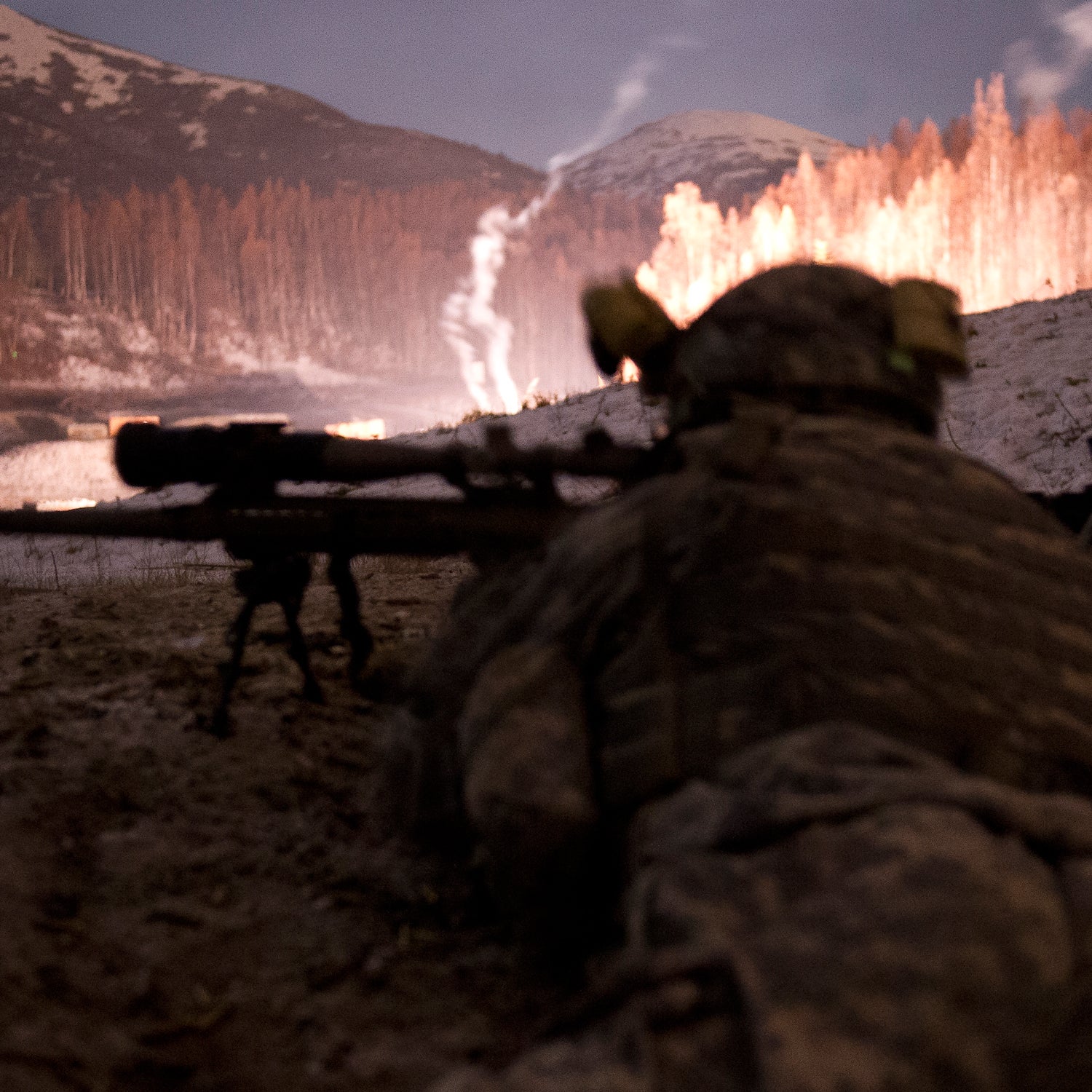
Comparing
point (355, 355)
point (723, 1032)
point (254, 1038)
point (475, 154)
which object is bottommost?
point (254, 1038)

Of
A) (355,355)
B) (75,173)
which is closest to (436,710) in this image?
(355,355)

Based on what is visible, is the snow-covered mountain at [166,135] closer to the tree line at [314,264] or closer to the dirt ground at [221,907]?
the tree line at [314,264]

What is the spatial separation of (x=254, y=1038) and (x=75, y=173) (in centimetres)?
3509

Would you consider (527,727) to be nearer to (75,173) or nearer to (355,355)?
(355,355)

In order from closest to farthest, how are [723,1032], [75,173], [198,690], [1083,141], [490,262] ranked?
1. [723,1032]
2. [198,690]
3. [1083,141]
4. [75,173]
5. [490,262]

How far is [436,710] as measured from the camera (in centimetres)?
247

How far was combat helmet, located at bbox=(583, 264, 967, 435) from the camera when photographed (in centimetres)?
235

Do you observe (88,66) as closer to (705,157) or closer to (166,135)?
(166,135)

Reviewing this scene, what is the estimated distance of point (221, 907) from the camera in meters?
2.38

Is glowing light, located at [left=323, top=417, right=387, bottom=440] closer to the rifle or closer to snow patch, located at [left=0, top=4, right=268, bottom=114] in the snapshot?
the rifle

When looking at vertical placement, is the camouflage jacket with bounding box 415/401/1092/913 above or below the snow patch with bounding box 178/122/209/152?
below

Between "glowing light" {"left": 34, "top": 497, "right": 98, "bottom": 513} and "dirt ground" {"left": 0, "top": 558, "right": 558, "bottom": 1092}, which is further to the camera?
"glowing light" {"left": 34, "top": 497, "right": 98, "bottom": 513}

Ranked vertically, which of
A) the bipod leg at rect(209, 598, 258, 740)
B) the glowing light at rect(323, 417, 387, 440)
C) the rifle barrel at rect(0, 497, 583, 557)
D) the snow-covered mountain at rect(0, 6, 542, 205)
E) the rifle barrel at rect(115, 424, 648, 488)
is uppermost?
the snow-covered mountain at rect(0, 6, 542, 205)

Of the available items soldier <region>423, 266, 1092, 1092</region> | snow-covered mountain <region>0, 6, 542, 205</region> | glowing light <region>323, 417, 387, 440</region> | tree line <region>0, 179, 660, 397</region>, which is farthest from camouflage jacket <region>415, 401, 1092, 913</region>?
snow-covered mountain <region>0, 6, 542, 205</region>
